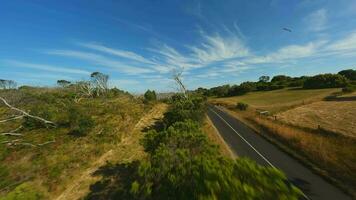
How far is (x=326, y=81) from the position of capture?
7550cm

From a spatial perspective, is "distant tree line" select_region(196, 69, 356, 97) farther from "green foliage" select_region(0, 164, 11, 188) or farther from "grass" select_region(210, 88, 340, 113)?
"green foliage" select_region(0, 164, 11, 188)

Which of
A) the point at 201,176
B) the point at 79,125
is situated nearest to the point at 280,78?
the point at 79,125

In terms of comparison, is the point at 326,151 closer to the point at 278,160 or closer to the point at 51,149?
the point at 278,160

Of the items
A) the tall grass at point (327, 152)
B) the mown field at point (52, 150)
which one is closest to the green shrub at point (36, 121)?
the mown field at point (52, 150)

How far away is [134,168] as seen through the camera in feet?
63.7

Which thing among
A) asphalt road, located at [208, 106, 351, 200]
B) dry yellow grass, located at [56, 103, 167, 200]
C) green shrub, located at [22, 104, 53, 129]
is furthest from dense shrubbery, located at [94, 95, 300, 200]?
green shrub, located at [22, 104, 53, 129]

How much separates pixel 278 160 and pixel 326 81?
69570 mm

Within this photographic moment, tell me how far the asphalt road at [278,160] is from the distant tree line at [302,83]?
4590 cm

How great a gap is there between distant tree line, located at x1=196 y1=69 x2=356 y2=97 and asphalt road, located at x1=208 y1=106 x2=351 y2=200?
1807 inches

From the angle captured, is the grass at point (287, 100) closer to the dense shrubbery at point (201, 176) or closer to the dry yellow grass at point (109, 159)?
the dry yellow grass at point (109, 159)

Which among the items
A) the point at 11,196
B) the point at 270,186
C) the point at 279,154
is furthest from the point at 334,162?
the point at 11,196

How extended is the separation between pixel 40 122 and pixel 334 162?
35289 millimetres

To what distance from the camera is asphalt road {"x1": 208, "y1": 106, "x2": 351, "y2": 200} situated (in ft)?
46.3

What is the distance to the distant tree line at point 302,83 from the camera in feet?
237
